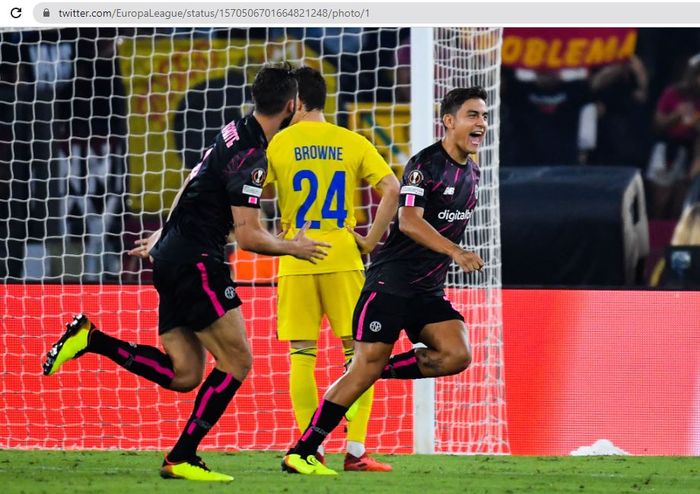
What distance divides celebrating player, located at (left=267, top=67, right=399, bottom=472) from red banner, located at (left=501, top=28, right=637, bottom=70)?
21.5 feet

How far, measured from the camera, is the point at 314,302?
6906mm

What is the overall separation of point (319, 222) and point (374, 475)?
4.03ft

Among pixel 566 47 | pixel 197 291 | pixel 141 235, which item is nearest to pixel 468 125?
pixel 197 291

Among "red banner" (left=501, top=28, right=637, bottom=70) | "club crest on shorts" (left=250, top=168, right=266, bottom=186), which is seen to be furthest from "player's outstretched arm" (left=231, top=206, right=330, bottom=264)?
"red banner" (left=501, top=28, right=637, bottom=70)

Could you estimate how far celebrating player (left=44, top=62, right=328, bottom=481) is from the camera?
6.03m

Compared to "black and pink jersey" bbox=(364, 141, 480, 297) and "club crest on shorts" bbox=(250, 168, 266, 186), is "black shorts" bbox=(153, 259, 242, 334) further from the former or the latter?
"black and pink jersey" bbox=(364, 141, 480, 297)

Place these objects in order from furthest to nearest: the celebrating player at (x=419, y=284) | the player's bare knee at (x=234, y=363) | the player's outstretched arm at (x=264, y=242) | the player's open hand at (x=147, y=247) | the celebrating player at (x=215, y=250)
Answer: the player's open hand at (x=147, y=247)
the celebrating player at (x=419, y=284)
the player's bare knee at (x=234, y=363)
the celebrating player at (x=215, y=250)
the player's outstretched arm at (x=264, y=242)

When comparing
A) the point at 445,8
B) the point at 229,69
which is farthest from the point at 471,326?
the point at 229,69

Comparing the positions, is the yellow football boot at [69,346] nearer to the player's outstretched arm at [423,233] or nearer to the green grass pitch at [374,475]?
the green grass pitch at [374,475]

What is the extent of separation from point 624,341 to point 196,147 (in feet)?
17.4

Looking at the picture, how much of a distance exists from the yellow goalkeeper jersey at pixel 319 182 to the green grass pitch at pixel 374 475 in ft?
3.44

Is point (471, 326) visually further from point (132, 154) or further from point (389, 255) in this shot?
point (132, 154)

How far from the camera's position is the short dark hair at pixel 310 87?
6.89 metres

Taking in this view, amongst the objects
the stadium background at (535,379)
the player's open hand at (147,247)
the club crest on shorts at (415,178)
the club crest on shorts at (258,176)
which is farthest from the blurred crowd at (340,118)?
the club crest on shorts at (258,176)
